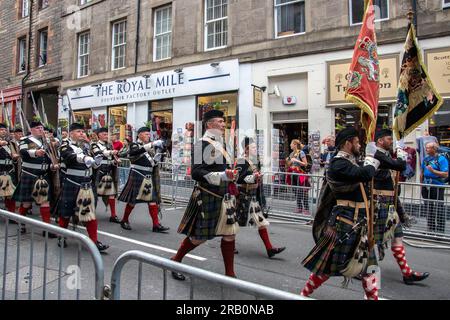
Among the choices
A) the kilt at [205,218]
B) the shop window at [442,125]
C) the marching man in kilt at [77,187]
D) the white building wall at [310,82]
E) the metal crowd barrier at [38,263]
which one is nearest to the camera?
the metal crowd barrier at [38,263]

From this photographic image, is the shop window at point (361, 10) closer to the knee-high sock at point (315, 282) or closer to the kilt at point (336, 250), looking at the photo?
the kilt at point (336, 250)

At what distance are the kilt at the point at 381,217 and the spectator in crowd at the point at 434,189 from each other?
265 cm

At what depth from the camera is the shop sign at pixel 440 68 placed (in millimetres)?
9961

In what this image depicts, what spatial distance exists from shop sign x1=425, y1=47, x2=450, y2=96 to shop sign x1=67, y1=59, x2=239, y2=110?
19.2 ft

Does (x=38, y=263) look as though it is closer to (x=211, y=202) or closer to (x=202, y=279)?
(x=211, y=202)

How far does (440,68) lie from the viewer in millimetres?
10062

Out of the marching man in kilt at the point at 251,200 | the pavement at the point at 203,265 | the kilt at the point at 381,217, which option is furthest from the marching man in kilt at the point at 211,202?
the kilt at the point at 381,217

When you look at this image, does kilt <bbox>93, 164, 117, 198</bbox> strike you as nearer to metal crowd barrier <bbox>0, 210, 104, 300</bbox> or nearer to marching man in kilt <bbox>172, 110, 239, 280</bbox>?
marching man in kilt <bbox>172, 110, 239, 280</bbox>

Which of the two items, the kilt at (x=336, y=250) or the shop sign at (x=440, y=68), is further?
the shop sign at (x=440, y=68)

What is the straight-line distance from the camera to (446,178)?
802 centimetres

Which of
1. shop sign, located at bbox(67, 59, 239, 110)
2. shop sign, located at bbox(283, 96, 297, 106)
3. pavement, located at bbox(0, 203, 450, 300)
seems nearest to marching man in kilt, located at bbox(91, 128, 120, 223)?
pavement, located at bbox(0, 203, 450, 300)

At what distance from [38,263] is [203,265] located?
7.66 feet

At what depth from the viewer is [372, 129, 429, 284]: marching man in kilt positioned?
15.4 feet

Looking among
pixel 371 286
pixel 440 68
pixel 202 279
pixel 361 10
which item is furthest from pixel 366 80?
pixel 361 10
